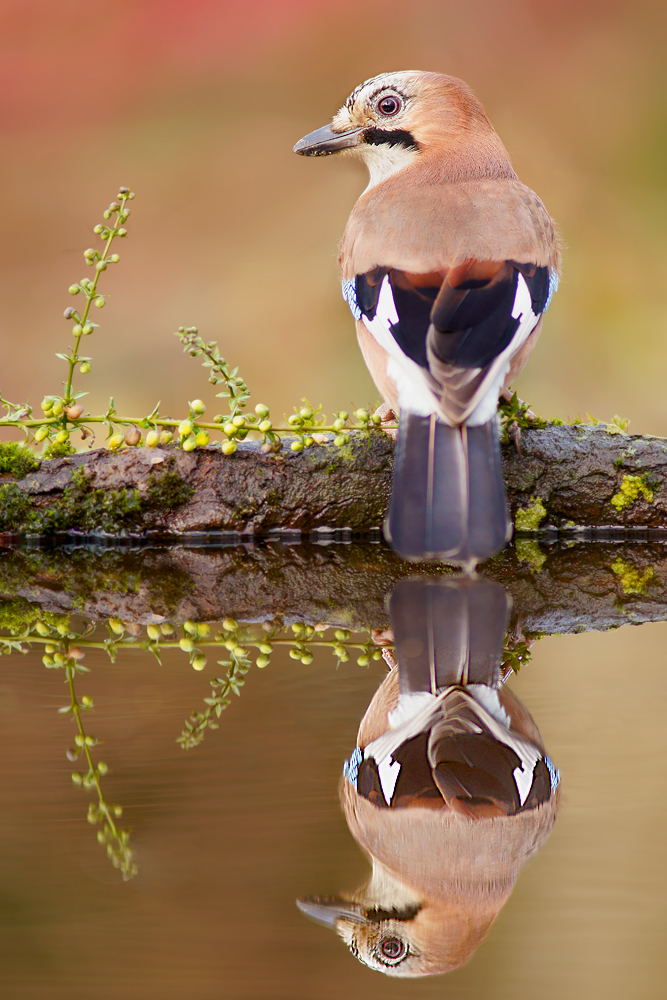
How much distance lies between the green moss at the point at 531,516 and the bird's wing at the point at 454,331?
70 centimetres

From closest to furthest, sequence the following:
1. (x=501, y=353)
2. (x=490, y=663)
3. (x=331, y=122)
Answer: (x=490, y=663) < (x=501, y=353) < (x=331, y=122)

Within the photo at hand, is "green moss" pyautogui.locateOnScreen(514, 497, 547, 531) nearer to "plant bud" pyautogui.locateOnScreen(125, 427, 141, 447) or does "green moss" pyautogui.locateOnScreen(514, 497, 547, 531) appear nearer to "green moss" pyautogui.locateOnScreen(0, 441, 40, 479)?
"plant bud" pyautogui.locateOnScreen(125, 427, 141, 447)

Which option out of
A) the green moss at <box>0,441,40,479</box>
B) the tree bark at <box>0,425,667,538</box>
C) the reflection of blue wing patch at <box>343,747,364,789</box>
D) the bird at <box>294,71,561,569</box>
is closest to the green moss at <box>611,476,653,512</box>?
the tree bark at <box>0,425,667,538</box>

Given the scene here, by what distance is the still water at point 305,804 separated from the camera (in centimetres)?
77

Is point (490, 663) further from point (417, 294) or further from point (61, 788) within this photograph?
point (417, 294)

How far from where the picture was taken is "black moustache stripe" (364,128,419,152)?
3.37m

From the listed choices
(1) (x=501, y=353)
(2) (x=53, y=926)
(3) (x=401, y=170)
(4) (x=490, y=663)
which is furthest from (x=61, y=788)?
(3) (x=401, y=170)

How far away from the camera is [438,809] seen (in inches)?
42.8

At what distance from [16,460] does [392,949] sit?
2.46m

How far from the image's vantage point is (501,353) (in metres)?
2.28

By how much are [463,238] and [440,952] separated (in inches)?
80.2

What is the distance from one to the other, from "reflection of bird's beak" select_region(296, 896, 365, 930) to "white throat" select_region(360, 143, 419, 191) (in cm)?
287

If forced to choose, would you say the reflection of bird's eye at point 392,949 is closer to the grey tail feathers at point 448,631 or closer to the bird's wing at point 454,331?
the grey tail feathers at point 448,631

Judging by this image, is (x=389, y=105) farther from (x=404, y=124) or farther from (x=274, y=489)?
(x=274, y=489)
